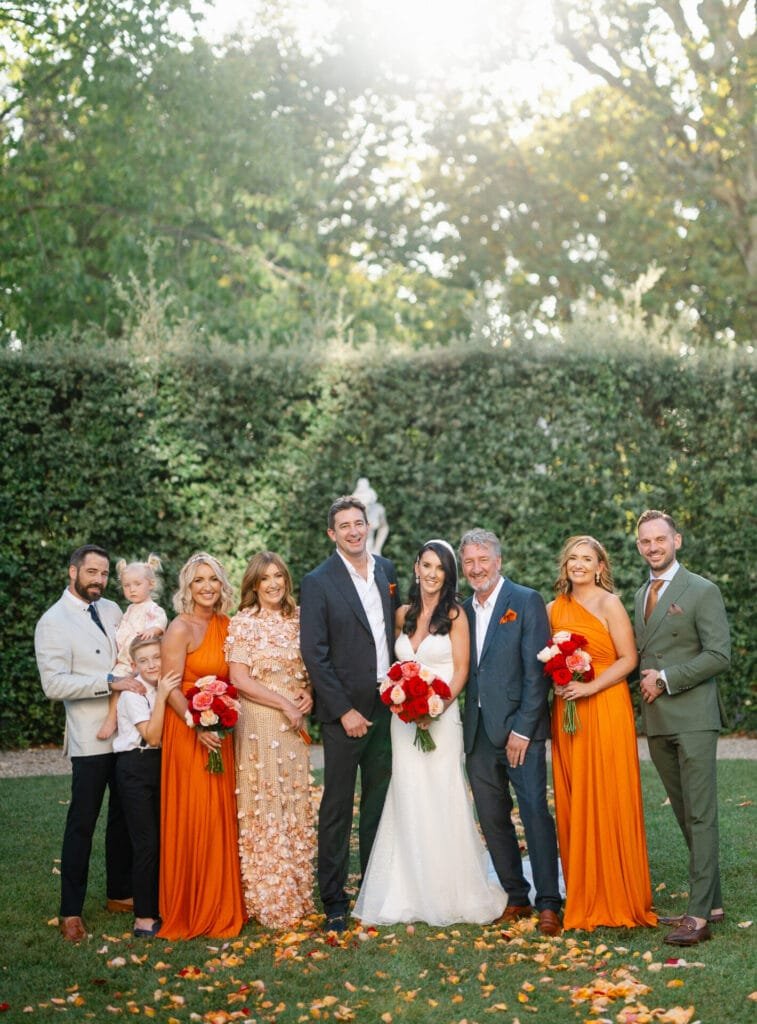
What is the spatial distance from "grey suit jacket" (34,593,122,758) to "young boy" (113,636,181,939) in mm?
120

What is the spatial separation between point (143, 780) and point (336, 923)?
1.24 meters

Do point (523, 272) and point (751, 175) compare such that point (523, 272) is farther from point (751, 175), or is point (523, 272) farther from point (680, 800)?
point (680, 800)

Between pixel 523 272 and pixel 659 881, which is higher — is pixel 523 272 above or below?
above

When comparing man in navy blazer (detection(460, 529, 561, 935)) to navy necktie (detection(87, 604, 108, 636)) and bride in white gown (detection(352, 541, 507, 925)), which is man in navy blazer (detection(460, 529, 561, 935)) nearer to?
bride in white gown (detection(352, 541, 507, 925))

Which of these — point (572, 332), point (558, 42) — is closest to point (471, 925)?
point (572, 332)

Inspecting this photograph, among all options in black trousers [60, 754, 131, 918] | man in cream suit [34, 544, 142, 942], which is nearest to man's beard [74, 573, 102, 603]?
man in cream suit [34, 544, 142, 942]

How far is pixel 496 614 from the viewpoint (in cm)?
614

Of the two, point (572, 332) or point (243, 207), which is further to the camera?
point (243, 207)

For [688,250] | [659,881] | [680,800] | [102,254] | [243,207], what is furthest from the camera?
[688,250]

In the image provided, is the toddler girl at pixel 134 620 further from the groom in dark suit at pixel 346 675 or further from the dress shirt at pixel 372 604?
the dress shirt at pixel 372 604

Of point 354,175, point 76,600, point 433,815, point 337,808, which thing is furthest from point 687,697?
point 354,175

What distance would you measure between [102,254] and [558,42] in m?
8.06

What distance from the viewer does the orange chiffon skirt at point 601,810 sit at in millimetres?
5828

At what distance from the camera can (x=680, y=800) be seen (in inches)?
233
